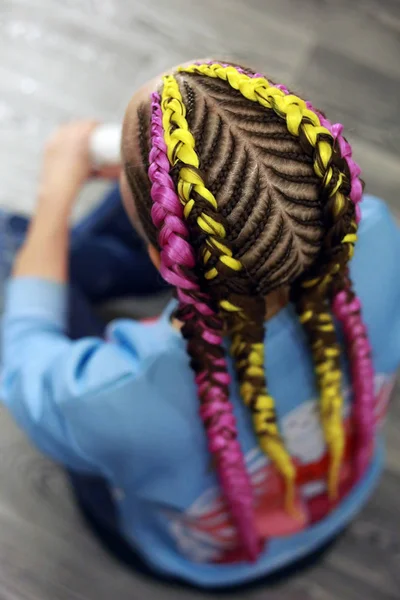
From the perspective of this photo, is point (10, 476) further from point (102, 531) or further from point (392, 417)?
point (392, 417)

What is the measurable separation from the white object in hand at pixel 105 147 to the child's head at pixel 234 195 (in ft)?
1.20

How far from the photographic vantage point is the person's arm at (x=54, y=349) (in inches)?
20.4

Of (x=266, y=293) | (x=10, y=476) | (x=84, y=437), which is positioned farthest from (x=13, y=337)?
(x=10, y=476)

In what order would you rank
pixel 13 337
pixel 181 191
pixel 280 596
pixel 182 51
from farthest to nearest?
pixel 182 51 < pixel 280 596 < pixel 13 337 < pixel 181 191

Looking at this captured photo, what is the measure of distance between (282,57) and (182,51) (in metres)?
0.22

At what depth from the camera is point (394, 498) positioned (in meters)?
1.02

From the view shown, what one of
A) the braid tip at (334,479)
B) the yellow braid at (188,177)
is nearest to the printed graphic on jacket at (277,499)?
the braid tip at (334,479)

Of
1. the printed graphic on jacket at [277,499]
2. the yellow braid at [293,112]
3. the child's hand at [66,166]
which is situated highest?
the yellow braid at [293,112]

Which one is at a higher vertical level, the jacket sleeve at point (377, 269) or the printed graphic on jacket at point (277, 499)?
the jacket sleeve at point (377, 269)

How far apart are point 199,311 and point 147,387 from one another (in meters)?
0.09

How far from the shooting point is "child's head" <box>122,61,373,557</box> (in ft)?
1.30

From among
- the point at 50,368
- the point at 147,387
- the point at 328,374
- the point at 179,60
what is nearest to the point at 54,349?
the point at 50,368

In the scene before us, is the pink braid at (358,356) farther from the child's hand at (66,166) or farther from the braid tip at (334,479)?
the child's hand at (66,166)

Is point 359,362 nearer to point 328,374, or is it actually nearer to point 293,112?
point 328,374
